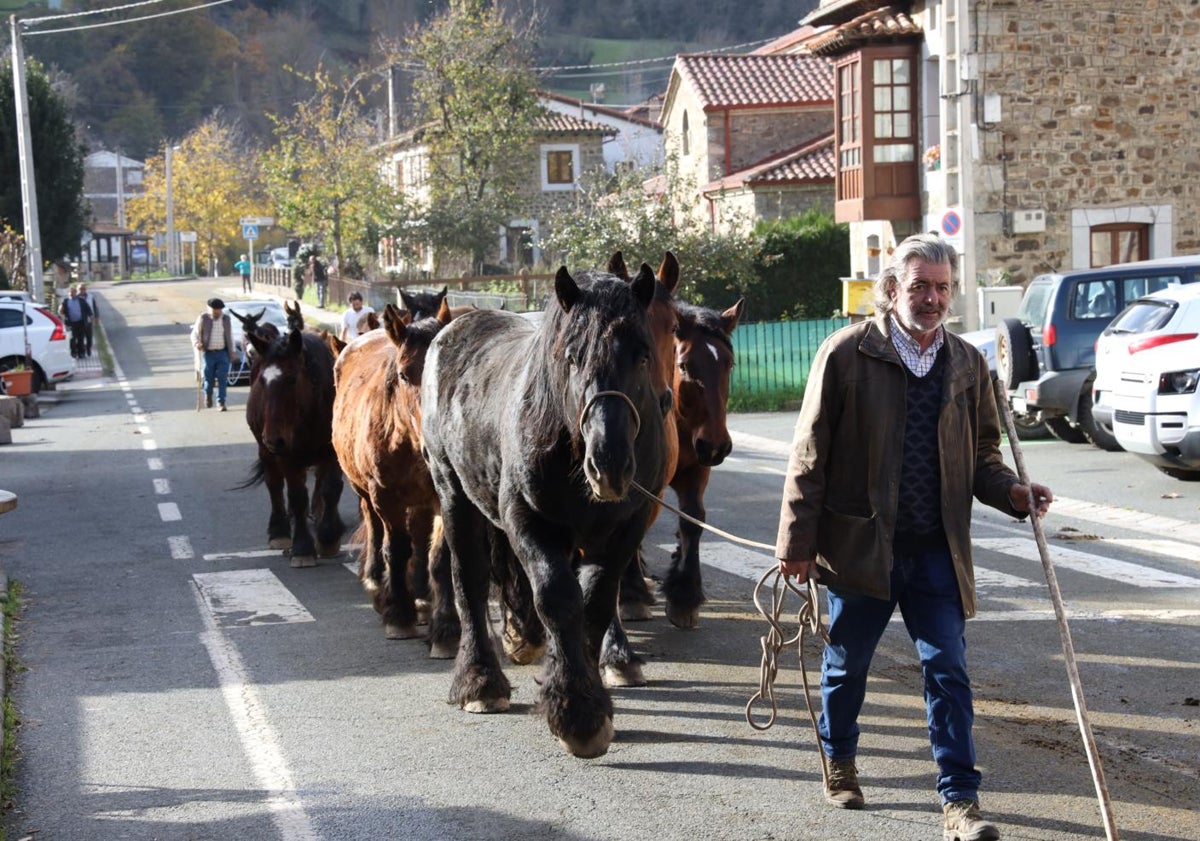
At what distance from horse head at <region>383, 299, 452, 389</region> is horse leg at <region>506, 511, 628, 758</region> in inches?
98.6

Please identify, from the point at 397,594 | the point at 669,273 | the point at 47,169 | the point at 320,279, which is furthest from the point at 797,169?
the point at 669,273

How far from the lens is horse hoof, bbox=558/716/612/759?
240 inches

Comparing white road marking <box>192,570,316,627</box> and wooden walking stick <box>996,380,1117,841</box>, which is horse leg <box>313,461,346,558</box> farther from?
wooden walking stick <box>996,380,1117,841</box>

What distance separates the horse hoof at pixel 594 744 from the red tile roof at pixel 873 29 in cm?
2643

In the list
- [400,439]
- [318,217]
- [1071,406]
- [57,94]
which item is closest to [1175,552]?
[400,439]

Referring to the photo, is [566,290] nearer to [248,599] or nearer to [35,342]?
[248,599]

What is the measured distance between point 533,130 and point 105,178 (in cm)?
7503

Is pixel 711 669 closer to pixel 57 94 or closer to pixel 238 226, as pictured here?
pixel 57 94

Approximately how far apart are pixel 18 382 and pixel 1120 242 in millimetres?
20635

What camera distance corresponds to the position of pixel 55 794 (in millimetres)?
6000

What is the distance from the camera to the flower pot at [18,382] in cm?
2725

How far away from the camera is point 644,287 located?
599 cm

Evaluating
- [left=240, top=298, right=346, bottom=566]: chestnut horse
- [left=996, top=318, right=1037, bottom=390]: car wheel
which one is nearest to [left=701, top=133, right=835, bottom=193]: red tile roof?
[left=996, top=318, right=1037, bottom=390]: car wheel

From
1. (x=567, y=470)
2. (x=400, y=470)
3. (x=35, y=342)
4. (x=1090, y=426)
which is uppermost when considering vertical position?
(x=567, y=470)
